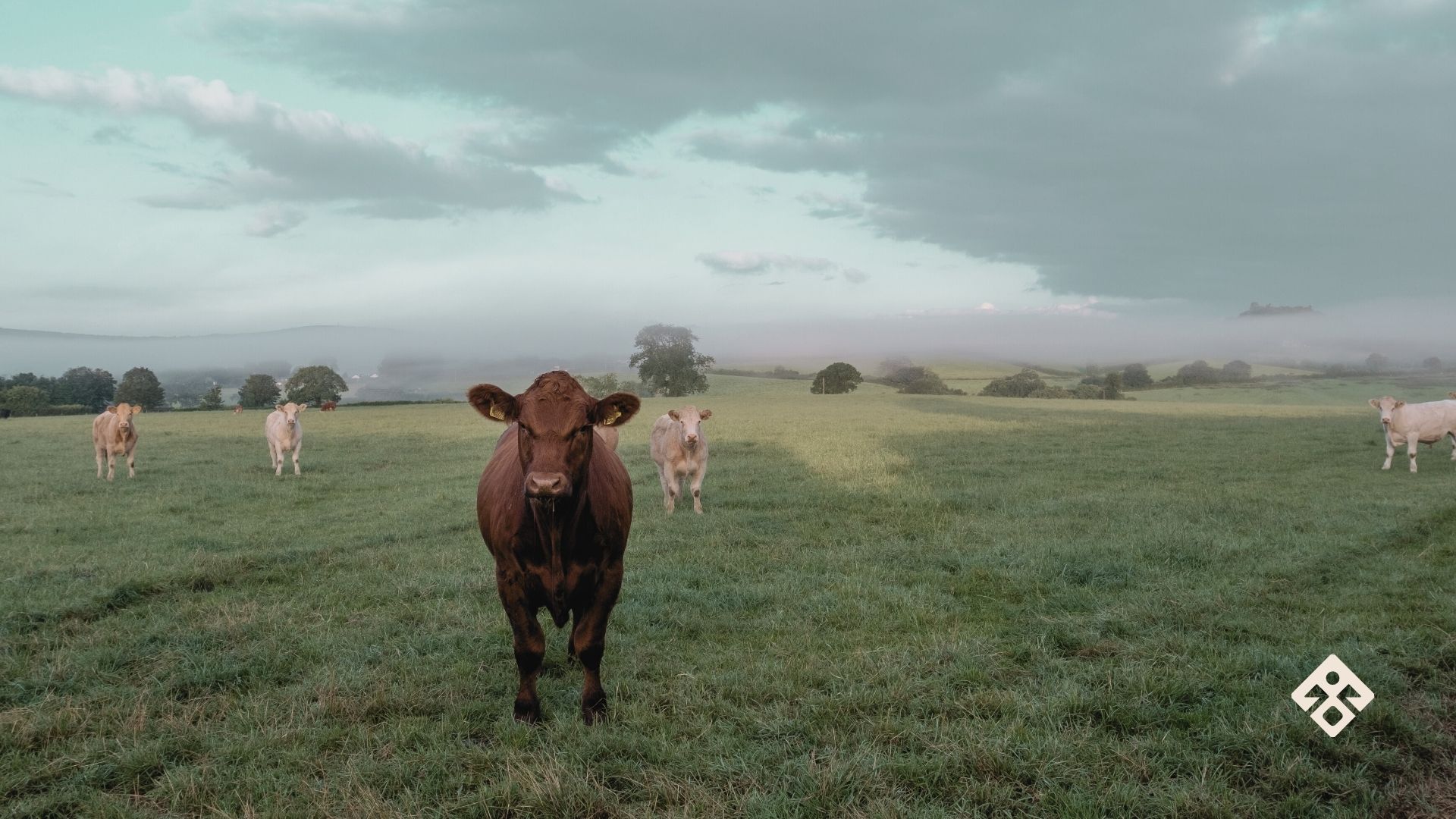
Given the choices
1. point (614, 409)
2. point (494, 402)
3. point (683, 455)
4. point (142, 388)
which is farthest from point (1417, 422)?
point (142, 388)

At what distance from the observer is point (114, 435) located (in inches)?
715

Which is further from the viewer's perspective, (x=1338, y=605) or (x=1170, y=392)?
(x=1170, y=392)

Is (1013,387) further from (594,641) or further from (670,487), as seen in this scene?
(594,641)

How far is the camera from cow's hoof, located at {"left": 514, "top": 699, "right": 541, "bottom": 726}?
17.4 ft

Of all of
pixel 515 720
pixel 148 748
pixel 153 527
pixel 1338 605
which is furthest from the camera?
pixel 153 527

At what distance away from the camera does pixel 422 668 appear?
611 cm

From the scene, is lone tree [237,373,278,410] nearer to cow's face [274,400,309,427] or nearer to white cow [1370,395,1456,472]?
cow's face [274,400,309,427]

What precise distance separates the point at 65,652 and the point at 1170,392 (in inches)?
2682

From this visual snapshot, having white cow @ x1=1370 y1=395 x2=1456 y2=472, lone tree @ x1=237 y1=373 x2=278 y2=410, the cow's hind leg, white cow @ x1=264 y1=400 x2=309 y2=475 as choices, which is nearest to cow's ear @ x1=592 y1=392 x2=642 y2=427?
the cow's hind leg

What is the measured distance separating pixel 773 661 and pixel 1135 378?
240 ft

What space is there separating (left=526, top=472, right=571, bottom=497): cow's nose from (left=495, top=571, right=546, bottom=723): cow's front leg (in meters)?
1.07

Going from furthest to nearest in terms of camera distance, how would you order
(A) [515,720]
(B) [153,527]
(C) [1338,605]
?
(B) [153,527]
(C) [1338,605]
(A) [515,720]

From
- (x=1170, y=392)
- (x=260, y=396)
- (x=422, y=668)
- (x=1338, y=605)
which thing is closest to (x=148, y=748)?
(x=422, y=668)

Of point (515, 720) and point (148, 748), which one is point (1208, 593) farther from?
point (148, 748)
